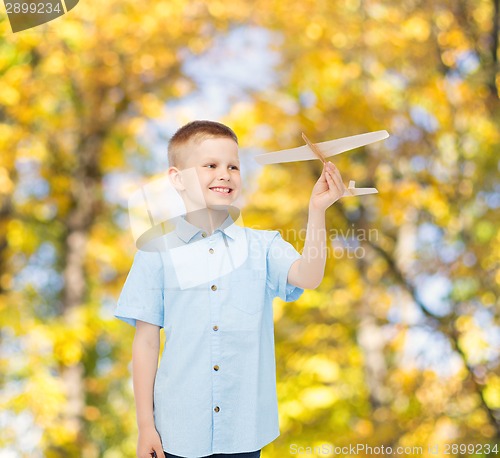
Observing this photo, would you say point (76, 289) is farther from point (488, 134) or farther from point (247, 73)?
point (488, 134)

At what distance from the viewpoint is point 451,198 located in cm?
230

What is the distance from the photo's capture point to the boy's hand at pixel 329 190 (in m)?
0.81

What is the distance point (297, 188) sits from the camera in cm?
272

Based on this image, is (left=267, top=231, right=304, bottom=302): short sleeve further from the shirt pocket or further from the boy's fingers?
the boy's fingers

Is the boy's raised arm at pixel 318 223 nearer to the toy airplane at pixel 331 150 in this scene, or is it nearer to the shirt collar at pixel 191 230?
the toy airplane at pixel 331 150

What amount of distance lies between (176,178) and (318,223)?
9.6 inches

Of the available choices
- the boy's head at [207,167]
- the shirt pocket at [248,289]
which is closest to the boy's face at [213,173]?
the boy's head at [207,167]

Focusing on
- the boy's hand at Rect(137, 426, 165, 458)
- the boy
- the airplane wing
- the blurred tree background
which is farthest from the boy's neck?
the blurred tree background
